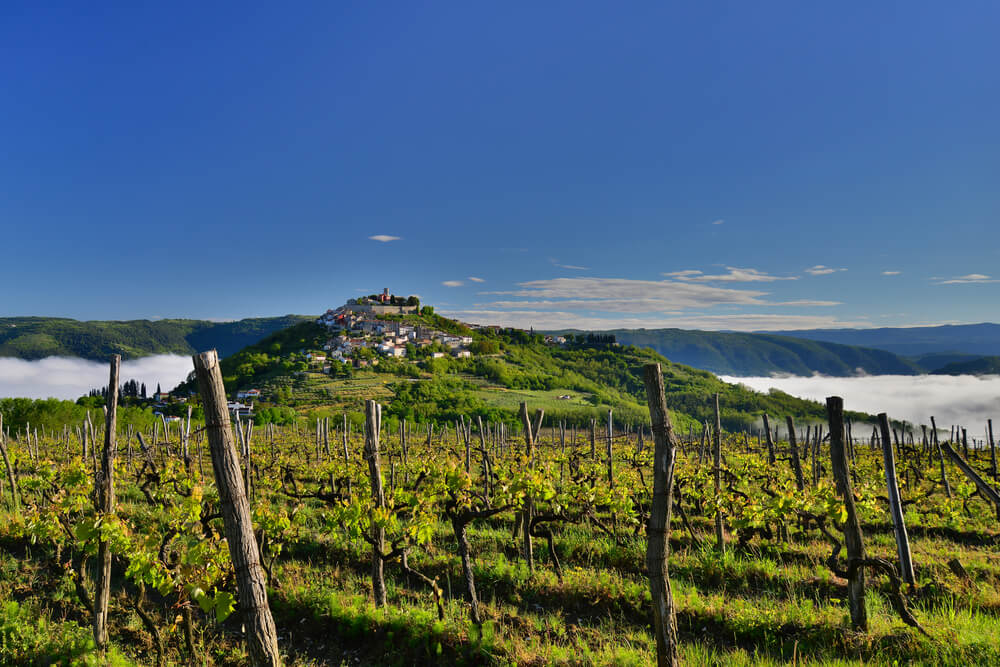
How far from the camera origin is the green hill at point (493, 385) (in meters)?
→ 73.4

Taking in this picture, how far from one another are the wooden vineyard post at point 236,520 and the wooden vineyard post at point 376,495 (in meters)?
3.55

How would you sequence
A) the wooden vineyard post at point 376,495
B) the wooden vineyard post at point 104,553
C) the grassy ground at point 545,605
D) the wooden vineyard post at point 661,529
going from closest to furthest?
the wooden vineyard post at point 661,529 → the grassy ground at point 545,605 → the wooden vineyard post at point 104,553 → the wooden vineyard post at point 376,495

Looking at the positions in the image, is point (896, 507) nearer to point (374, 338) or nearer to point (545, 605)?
point (545, 605)

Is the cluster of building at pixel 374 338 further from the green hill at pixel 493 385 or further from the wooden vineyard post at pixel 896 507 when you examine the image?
the wooden vineyard post at pixel 896 507

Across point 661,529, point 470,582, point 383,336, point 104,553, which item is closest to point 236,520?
point 661,529

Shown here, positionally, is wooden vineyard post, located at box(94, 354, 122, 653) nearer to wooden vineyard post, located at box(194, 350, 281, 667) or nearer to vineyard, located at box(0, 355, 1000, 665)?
vineyard, located at box(0, 355, 1000, 665)

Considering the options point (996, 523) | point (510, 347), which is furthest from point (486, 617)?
point (510, 347)

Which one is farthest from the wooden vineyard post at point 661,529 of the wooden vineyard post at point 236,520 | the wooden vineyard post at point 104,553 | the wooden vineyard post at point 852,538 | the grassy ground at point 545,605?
the wooden vineyard post at point 104,553

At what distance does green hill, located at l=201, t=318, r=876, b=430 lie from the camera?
241 ft

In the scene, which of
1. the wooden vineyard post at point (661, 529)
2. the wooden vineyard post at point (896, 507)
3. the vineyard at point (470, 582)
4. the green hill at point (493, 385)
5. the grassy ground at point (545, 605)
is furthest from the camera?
the green hill at point (493, 385)

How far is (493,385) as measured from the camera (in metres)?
99.6

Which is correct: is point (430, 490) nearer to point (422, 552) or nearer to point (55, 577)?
point (422, 552)

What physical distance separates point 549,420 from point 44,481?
68.7m

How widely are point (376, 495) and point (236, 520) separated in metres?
4.20
